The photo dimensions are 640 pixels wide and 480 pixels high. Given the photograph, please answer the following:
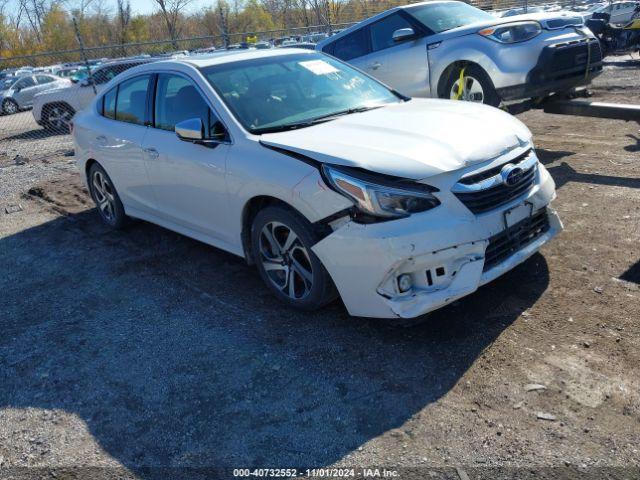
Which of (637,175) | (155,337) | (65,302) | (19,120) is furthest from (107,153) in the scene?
(19,120)

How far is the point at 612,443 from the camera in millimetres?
2762

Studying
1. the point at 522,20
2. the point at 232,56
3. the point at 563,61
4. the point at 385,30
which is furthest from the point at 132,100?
the point at 563,61

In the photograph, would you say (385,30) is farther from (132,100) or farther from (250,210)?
(250,210)

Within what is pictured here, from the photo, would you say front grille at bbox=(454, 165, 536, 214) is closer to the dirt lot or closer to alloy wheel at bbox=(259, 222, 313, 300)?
the dirt lot

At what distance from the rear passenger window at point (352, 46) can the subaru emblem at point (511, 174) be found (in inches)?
228

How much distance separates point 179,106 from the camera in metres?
5.09

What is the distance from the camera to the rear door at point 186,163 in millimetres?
4617

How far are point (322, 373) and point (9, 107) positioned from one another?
88.9 feet

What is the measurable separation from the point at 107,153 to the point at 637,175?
5323 mm

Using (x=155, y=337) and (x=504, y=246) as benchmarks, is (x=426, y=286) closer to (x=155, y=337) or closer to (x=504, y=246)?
(x=504, y=246)

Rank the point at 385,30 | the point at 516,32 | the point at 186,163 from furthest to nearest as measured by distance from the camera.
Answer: the point at 385,30
the point at 516,32
the point at 186,163

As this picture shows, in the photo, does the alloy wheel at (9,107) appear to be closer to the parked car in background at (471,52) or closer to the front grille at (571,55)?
the parked car in background at (471,52)

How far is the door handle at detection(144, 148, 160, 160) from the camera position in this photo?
5.25 m

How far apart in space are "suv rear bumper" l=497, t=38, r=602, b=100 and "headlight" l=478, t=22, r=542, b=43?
32 cm
